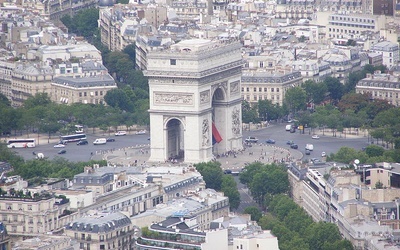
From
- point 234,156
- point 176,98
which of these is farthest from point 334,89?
point 176,98

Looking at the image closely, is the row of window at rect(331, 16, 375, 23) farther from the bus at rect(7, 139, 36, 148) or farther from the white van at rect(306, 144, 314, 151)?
the bus at rect(7, 139, 36, 148)

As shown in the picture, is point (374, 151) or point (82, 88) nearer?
point (374, 151)

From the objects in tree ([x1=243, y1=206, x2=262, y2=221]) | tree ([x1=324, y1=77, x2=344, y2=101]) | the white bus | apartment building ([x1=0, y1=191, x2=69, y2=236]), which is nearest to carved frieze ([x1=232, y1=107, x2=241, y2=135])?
the white bus

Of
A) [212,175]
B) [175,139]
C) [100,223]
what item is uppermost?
[100,223]

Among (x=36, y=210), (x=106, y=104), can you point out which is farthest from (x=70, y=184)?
(x=106, y=104)

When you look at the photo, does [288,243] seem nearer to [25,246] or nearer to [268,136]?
[25,246]

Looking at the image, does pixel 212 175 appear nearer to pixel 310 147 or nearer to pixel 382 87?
pixel 310 147
